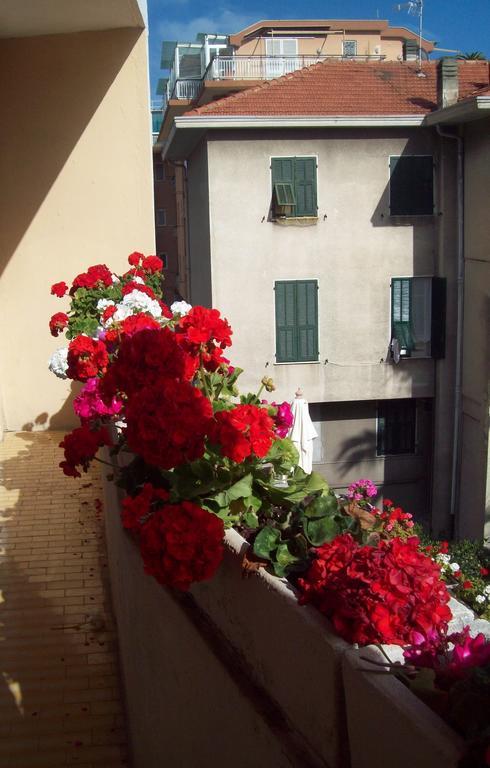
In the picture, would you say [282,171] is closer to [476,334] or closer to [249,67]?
[476,334]

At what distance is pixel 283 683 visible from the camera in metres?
2.66

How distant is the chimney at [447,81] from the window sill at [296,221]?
11.1 feet

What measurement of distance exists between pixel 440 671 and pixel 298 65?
26.1 m

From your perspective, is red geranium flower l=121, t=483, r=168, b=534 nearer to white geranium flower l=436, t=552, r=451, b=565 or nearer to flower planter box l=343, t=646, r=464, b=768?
flower planter box l=343, t=646, r=464, b=768

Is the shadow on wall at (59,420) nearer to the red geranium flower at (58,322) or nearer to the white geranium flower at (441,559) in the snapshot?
the red geranium flower at (58,322)

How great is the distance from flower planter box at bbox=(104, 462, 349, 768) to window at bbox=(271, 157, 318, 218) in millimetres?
12925

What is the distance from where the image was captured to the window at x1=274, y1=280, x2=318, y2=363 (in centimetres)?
1688

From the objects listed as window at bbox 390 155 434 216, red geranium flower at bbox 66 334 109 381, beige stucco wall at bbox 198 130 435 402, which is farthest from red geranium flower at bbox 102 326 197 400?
window at bbox 390 155 434 216

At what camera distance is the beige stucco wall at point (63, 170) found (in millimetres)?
9523

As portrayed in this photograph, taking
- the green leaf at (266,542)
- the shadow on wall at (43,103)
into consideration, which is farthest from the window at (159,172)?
the green leaf at (266,542)

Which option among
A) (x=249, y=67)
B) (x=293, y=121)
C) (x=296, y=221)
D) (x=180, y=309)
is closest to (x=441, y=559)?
(x=180, y=309)

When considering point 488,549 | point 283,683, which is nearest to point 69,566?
point 283,683

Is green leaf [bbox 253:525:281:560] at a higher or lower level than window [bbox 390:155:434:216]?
lower

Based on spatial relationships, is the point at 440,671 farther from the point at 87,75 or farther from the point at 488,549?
the point at 488,549
